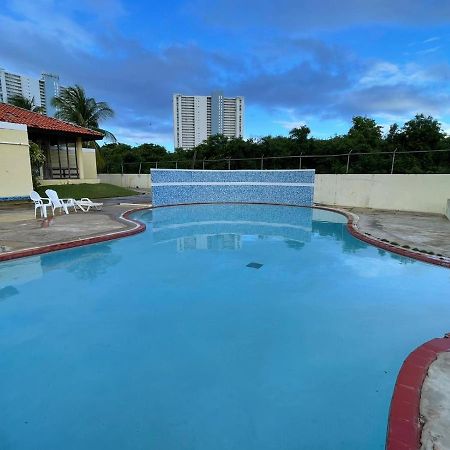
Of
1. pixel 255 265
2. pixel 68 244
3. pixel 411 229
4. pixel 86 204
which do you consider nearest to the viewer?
pixel 255 265

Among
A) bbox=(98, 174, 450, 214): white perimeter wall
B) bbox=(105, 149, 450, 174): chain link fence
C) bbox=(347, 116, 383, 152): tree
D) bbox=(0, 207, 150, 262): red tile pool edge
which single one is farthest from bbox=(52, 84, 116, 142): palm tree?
bbox=(347, 116, 383, 152): tree

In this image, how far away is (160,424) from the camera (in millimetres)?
2312

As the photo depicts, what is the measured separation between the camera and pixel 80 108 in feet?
74.2

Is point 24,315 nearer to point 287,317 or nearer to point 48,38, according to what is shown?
point 287,317

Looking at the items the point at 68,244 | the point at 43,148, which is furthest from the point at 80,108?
the point at 68,244

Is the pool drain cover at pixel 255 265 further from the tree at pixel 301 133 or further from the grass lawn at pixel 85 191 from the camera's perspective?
the tree at pixel 301 133

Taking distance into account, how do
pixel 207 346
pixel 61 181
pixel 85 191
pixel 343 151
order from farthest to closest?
pixel 61 181 < pixel 85 191 < pixel 343 151 < pixel 207 346

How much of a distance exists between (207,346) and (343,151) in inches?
650

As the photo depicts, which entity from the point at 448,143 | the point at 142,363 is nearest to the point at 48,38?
the point at 142,363

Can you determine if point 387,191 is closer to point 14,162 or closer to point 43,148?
point 14,162

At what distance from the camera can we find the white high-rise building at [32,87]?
32.9 metres

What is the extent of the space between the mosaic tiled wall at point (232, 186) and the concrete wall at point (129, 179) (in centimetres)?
896

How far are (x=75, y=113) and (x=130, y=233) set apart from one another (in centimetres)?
1840

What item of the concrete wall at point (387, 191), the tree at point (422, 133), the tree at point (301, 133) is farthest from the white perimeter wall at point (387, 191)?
the tree at point (301, 133)
